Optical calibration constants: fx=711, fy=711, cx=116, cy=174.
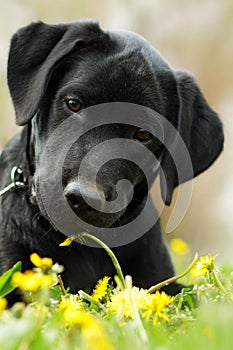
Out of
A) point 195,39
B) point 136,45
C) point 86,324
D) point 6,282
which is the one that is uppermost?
point 136,45

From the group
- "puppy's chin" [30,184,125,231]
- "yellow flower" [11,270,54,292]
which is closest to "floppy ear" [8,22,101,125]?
"puppy's chin" [30,184,125,231]

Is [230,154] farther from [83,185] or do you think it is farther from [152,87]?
[83,185]

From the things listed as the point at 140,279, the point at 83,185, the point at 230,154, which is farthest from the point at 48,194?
the point at 230,154

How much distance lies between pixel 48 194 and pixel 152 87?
662mm

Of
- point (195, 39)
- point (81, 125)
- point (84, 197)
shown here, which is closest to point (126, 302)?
point (84, 197)

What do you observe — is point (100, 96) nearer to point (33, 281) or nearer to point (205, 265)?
point (205, 265)

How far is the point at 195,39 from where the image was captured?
8953mm

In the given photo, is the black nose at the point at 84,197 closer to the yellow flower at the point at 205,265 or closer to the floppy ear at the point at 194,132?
the yellow flower at the point at 205,265

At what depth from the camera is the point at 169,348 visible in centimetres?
139

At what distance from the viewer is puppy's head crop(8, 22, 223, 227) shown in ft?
9.16

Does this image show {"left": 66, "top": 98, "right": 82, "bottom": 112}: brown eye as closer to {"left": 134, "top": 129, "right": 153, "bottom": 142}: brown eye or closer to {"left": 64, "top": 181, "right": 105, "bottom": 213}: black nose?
{"left": 134, "top": 129, "right": 153, "bottom": 142}: brown eye

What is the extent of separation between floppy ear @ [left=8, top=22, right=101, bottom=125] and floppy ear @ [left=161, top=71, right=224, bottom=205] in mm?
523

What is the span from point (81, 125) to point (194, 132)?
2.15ft

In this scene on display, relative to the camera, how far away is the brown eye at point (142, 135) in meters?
2.93
